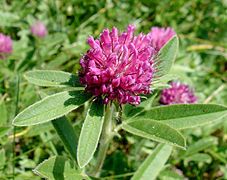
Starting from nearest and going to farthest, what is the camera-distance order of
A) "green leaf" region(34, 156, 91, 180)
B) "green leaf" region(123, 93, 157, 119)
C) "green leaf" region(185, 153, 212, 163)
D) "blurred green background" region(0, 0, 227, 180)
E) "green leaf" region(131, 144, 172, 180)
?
"green leaf" region(34, 156, 91, 180) → "green leaf" region(123, 93, 157, 119) → "green leaf" region(131, 144, 172, 180) → "blurred green background" region(0, 0, 227, 180) → "green leaf" region(185, 153, 212, 163)

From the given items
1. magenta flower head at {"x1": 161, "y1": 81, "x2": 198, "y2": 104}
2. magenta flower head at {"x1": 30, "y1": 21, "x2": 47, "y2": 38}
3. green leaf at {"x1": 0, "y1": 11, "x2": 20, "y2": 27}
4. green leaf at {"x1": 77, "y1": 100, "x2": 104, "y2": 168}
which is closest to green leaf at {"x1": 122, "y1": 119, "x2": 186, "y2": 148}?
green leaf at {"x1": 77, "y1": 100, "x2": 104, "y2": 168}

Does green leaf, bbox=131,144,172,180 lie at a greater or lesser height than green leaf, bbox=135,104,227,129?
lesser

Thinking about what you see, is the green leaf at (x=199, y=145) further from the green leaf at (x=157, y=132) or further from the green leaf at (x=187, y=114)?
the green leaf at (x=157, y=132)

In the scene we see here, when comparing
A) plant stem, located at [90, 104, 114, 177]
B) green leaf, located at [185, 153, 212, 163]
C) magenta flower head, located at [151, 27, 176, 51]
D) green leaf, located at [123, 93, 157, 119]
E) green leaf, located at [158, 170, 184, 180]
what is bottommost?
green leaf, located at [158, 170, 184, 180]

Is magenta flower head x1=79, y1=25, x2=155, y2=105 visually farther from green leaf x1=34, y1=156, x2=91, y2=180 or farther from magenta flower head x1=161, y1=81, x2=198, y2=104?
magenta flower head x1=161, y1=81, x2=198, y2=104

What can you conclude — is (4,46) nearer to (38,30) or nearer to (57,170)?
(38,30)

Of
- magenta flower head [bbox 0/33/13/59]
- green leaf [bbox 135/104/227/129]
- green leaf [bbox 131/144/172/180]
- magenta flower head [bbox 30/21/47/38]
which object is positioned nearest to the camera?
green leaf [bbox 135/104/227/129]

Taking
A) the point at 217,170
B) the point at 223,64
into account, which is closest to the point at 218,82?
the point at 223,64

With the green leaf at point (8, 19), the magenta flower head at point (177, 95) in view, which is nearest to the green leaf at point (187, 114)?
the magenta flower head at point (177, 95)

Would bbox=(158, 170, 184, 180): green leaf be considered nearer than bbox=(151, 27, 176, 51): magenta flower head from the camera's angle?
Yes
